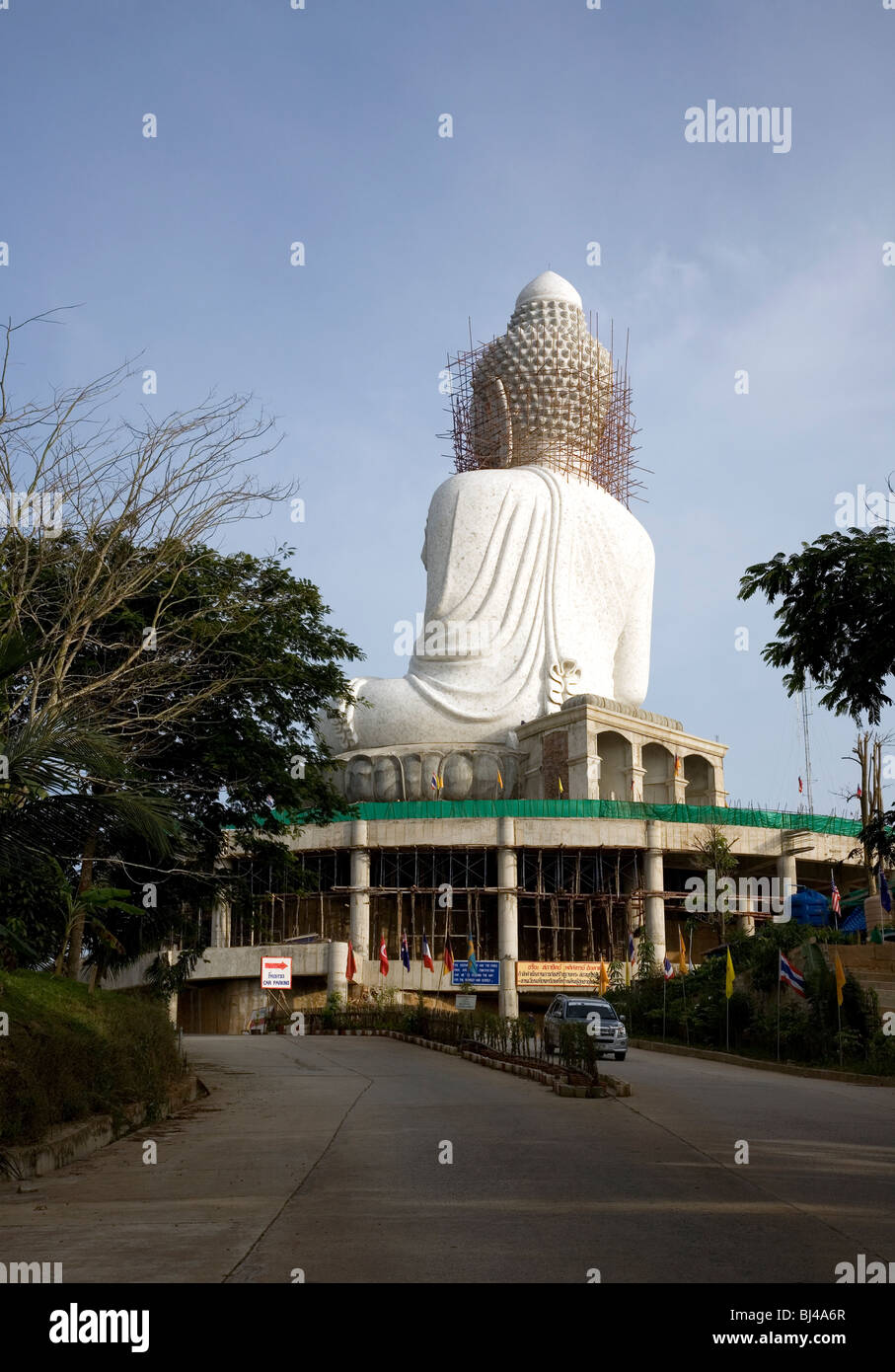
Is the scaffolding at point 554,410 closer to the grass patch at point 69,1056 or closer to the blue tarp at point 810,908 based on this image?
the blue tarp at point 810,908

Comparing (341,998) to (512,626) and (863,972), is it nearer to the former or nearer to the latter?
(512,626)

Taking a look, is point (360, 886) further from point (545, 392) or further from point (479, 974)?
point (545, 392)

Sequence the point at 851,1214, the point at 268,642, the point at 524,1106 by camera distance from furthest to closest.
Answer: the point at 268,642
the point at 524,1106
the point at 851,1214

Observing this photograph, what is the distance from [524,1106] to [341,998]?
30.2 meters

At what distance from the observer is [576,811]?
47.2 metres

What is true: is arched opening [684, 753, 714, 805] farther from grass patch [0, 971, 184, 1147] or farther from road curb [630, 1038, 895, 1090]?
grass patch [0, 971, 184, 1147]

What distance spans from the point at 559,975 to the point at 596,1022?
68.5ft

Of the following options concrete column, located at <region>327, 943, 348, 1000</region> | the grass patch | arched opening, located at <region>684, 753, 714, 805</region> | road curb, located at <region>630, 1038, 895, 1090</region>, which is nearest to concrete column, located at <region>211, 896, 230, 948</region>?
concrete column, located at <region>327, 943, 348, 1000</region>

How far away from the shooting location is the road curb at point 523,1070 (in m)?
16.5

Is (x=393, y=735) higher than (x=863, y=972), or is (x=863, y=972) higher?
(x=393, y=735)

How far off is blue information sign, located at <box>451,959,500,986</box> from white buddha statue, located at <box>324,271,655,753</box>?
12489mm

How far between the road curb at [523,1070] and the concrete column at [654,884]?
1430 centimetres
